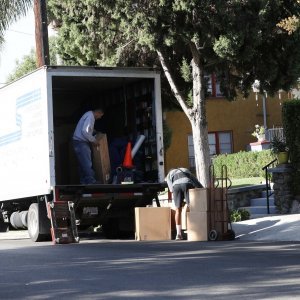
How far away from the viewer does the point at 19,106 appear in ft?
53.9

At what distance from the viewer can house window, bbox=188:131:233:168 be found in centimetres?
3388

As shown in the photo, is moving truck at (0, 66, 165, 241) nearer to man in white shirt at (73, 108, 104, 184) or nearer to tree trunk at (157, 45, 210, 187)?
man in white shirt at (73, 108, 104, 184)

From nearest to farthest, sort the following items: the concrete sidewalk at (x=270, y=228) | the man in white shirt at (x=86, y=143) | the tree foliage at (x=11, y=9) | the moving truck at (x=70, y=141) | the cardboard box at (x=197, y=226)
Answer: the concrete sidewalk at (x=270, y=228) < the cardboard box at (x=197, y=226) < the moving truck at (x=70, y=141) < the man in white shirt at (x=86, y=143) < the tree foliage at (x=11, y=9)

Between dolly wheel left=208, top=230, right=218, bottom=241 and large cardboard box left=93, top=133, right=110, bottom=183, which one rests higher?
large cardboard box left=93, top=133, right=110, bottom=183

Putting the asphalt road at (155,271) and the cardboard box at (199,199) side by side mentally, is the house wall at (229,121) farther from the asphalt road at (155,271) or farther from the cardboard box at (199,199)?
the asphalt road at (155,271)

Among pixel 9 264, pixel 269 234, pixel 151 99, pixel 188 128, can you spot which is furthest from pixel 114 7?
pixel 188 128

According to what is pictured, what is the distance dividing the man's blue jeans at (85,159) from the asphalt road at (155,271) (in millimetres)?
2281

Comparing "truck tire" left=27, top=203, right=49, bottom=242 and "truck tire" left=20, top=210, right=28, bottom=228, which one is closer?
"truck tire" left=27, top=203, right=49, bottom=242

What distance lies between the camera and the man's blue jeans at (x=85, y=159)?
53.0 feet

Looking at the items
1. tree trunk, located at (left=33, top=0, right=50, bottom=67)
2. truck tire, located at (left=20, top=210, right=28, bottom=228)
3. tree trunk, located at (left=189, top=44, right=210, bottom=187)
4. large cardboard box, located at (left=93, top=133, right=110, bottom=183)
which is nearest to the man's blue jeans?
large cardboard box, located at (left=93, top=133, right=110, bottom=183)

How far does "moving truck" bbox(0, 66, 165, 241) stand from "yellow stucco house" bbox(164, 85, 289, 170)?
15.8 meters

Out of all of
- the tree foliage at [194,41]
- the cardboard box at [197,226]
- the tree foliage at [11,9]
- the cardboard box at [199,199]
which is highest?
the tree foliage at [11,9]

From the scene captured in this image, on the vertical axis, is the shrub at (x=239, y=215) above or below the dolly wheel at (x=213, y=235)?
above

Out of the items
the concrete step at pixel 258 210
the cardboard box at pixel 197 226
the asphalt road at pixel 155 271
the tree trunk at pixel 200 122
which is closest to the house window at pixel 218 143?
the concrete step at pixel 258 210
